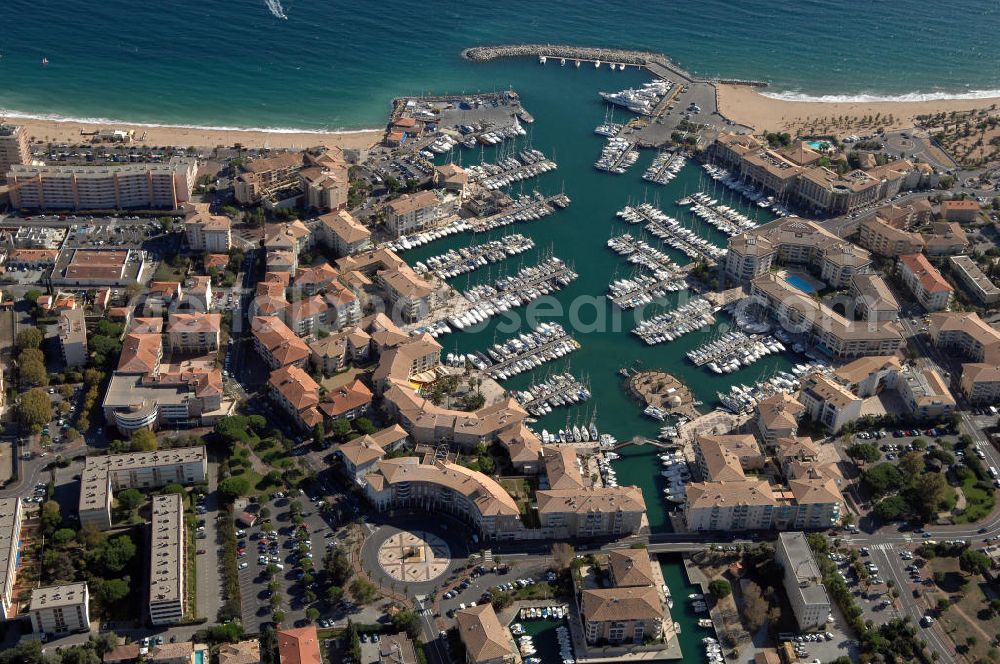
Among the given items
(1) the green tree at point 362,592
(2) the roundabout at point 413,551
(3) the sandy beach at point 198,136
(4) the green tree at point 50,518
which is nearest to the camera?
(1) the green tree at point 362,592

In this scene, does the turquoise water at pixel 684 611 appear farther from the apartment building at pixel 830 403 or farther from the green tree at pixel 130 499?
the green tree at pixel 130 499

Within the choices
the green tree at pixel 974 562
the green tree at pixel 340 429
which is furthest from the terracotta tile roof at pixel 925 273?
the green tree at pixel 340 429

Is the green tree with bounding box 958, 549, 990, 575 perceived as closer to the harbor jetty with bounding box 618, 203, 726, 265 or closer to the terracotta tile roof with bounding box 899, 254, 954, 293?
the terracotta tile roof with bounding box 899, 254, 954, 293

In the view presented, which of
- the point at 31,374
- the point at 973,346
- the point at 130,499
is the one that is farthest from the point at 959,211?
the point at 31,374

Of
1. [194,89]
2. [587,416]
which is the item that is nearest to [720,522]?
[587,416]

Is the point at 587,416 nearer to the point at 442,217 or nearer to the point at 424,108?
the point at 442,217

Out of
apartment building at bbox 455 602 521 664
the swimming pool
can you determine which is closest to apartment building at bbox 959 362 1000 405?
the swimming pool

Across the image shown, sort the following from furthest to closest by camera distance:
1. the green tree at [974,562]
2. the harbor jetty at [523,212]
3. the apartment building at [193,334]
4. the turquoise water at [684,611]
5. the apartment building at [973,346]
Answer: the harbor jetty at [523,212] < the apartment building at [193,334] < the apartment building at [973,346] < the green tree at [974,562] < the turquoise water at [684,611]
